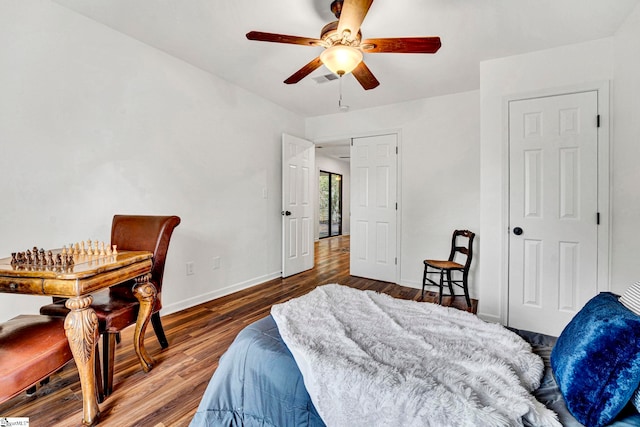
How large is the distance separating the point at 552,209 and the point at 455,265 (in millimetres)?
1049

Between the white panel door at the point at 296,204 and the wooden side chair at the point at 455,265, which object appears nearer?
the wooden side chair at the point at 455,265

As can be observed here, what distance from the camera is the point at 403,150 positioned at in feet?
12.9

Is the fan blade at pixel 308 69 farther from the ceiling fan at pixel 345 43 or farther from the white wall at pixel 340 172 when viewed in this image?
the white wall at pixel 340 172

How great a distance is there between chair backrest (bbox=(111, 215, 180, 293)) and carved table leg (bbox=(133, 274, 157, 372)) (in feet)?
0.71

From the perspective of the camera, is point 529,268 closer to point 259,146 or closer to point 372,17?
point 372,17

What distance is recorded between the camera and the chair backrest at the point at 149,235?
209 centimetres

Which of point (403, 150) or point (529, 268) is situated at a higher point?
point (403, 150)

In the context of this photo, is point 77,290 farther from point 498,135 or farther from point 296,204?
point 498,135

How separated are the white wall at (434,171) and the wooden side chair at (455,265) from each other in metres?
0.14

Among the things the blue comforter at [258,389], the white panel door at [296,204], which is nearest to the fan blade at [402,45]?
the blue comforter at [258,389]

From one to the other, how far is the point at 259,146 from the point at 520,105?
297 centimetres

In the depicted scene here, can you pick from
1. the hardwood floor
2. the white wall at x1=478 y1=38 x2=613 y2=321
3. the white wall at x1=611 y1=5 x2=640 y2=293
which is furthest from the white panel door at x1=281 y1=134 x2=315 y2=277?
the white wall at x1=611 y1=5 x2=640 y2=293

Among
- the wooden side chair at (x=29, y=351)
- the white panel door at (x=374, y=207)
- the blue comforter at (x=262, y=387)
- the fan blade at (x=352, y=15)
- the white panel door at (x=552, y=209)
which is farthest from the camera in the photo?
the white panel door at (x=374, y=207)

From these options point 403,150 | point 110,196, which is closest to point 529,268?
point 403,150
